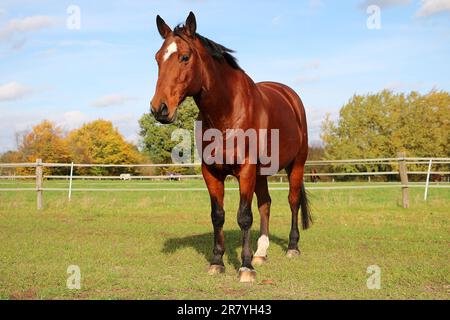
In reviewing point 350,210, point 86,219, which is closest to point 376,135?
point 350,210

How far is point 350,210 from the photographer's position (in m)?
11.8

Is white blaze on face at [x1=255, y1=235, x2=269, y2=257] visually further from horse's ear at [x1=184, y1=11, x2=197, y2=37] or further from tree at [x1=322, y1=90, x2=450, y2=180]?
tree at [x1=322, y1=90, x2=450, y2=180]

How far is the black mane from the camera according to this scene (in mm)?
4371

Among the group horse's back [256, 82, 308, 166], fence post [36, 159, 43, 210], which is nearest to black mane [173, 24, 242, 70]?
horse's back [256, 82, 308, 166]

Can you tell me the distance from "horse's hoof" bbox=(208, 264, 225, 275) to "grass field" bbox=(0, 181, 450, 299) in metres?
0.15

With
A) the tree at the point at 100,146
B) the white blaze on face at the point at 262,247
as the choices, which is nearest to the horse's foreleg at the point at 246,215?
the white blaze on face at the point at 262,247

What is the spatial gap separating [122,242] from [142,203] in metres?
6.73

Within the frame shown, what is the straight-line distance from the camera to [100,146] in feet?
194

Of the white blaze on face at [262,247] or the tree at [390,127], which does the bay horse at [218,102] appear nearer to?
the white blaze on face at [262,247]

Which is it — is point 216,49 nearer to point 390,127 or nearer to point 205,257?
point 205,257

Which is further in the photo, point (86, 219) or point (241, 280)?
point (86, 219)

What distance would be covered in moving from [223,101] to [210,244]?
116 inches

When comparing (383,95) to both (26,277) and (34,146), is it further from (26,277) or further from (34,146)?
(26,277)
